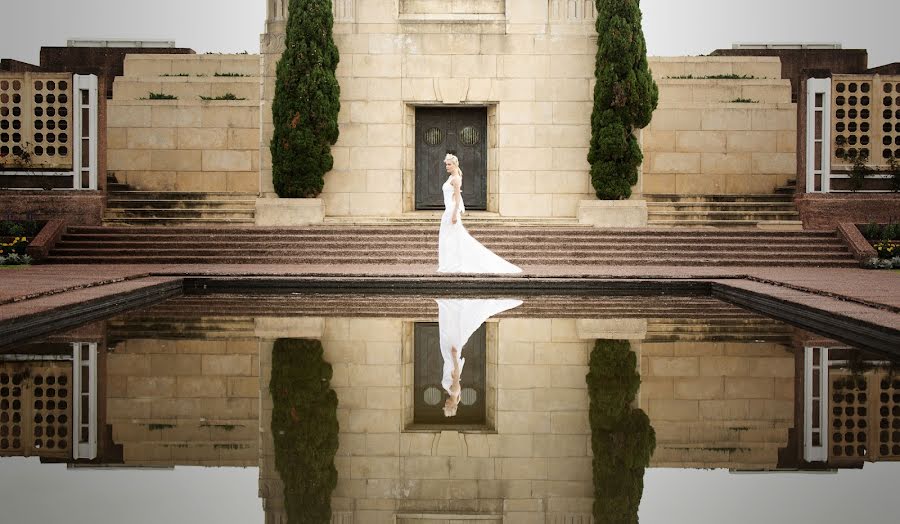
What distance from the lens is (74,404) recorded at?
6.26 m

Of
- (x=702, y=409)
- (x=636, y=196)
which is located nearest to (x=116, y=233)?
(x=636, y=196)

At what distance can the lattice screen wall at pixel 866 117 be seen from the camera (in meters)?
20.8

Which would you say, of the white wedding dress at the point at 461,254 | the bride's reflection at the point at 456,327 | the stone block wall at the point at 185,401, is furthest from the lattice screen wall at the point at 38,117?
the stone block wall at the point at 185,401

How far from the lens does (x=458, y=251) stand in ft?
51.8

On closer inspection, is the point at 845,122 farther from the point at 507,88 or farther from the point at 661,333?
the point at 661,333

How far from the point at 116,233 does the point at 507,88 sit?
7.99 m

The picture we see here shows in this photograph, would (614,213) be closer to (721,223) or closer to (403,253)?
(721,223)

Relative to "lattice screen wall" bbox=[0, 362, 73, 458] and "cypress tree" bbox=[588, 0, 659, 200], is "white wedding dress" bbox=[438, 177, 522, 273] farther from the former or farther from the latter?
"lattice screen wall" bbox=[0, 362, 73, 458]

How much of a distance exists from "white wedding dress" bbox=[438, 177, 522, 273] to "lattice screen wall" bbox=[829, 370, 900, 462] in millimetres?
8539

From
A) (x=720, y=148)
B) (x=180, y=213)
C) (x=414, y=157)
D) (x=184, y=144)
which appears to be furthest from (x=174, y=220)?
(x=720, y=148)

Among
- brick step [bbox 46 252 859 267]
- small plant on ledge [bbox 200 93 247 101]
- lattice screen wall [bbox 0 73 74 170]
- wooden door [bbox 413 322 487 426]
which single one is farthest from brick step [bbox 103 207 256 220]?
wooden door [bbox 413 322 487 426]

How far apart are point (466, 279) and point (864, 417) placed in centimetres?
874

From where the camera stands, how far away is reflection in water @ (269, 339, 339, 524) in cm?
421

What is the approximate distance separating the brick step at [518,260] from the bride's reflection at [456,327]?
517 centimetres
